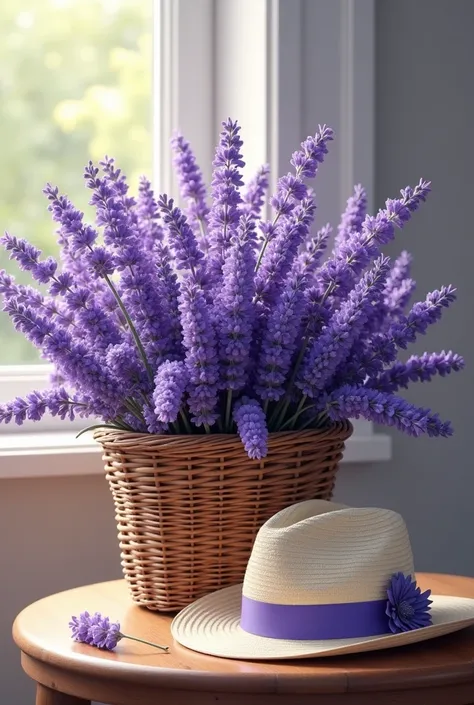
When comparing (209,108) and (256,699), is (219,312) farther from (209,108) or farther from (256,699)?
(209,108)

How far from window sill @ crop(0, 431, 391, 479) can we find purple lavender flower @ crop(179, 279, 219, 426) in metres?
0.44

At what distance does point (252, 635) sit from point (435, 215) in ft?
3.01

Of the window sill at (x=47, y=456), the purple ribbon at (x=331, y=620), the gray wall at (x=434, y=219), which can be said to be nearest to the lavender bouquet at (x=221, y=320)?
the purple ribbon at (x=331, y=620)

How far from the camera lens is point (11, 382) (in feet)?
5.11

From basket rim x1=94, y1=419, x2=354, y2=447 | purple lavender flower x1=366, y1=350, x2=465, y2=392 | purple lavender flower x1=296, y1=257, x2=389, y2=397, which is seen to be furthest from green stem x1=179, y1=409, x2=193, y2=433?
purple lavender flower x1=366, y1=350, x2=465, y2=392

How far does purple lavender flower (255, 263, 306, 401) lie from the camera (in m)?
0.99

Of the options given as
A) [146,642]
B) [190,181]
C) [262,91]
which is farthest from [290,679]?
[262,91]

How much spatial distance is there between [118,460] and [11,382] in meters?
0.55

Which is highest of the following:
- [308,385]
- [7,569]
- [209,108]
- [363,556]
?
[209,108]

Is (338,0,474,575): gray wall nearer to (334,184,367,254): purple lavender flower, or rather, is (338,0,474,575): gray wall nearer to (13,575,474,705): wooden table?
(334,184,367,254): purple lavender flower

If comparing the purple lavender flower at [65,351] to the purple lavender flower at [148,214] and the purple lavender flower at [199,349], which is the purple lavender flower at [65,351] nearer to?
the purple lavender flower at [199,349]

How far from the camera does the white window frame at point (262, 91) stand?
1.49 m

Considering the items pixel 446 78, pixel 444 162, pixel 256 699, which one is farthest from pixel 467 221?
pixel 256 699

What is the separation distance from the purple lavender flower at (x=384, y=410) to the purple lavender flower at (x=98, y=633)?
298 mm
